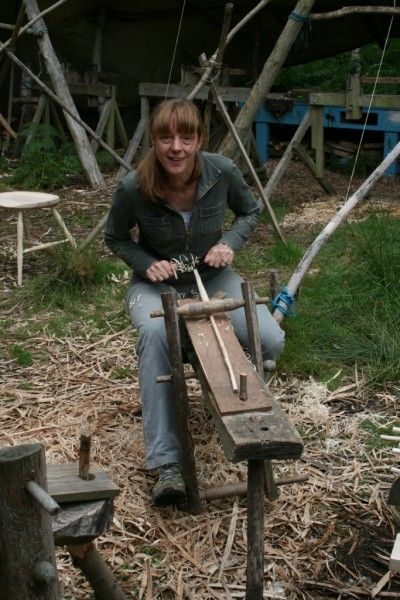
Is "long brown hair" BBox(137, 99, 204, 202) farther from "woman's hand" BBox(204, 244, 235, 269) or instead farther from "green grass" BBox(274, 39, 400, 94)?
A: "green grass" BBox(274, 39, 400, 94)

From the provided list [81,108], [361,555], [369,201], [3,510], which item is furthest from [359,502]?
[81,108]

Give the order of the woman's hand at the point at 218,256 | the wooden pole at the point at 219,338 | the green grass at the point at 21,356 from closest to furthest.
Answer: the wooden pole at the point at 219,338 < the woman's hand at the point at 218,256 < the green grass at the point at 21,356

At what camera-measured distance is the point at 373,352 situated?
5.69m

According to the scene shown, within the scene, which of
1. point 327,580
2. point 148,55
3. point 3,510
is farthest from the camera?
point 148,55

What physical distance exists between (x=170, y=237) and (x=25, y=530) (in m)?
2.39

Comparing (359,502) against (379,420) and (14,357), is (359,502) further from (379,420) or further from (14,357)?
(14,357)

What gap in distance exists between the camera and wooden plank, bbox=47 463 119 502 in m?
2.88

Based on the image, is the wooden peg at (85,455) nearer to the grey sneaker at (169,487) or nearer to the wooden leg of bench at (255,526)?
the wooden leg of bench at (255,526)

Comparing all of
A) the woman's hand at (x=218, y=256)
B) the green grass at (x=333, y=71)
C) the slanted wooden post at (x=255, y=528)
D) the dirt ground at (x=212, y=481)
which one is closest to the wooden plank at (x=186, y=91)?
the green grass at (x=333, y=71)

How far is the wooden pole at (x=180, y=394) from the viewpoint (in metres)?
4.02

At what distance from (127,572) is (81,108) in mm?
11259

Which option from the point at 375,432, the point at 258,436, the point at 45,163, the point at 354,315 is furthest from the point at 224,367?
the point at 45,163

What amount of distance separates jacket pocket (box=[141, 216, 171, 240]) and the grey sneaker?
1177 millimetres

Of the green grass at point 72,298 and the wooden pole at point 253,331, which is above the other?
the wooden pole at point 253,331
